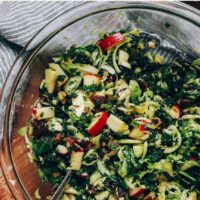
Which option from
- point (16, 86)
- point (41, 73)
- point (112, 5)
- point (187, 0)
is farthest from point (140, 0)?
point (16, 86)

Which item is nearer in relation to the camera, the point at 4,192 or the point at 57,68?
the point at 57,68

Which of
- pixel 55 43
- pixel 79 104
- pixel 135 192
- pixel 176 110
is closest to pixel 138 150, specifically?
pixel 135 192

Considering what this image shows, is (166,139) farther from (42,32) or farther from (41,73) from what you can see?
(42,32)

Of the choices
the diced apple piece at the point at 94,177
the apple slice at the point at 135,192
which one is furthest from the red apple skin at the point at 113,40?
the apple slice at the point at 135,192

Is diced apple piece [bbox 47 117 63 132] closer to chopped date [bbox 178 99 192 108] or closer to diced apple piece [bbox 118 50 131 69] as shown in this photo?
diced apple piece [bbox 118 50 131 69]

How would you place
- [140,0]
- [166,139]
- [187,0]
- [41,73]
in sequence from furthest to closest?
[187,0] < [41,73] < [140,0] < [166,139]

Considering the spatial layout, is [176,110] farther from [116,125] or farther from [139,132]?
[116,125]

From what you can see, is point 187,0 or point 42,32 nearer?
point 42,32

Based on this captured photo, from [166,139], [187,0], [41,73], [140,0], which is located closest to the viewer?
[166,139]
